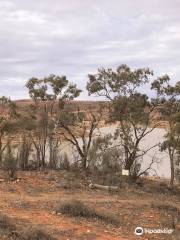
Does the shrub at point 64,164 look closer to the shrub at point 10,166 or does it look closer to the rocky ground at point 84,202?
the rocky ground at point 84,202

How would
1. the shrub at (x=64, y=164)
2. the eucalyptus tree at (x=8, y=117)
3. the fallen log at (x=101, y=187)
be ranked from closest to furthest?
the fallen log at (x=101, y=187), the shrub at (x=64, y=164), the eucalyptus tree at (x=8, y=117)

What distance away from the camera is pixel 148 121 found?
84.9 feet

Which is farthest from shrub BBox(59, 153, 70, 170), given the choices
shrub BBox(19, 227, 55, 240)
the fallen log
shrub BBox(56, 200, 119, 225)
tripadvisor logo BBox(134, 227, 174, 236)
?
shrub BBox(19, 227, 55, 240)

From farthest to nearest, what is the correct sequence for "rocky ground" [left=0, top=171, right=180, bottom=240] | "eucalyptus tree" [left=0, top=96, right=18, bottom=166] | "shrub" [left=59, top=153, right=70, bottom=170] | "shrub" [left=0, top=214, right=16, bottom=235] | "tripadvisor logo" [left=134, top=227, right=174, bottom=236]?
"eucalyptus tree" [left=0, top=96, right=18, bottom=166]
"shrub" [left=59, top=153, right=70, bottom=170]
"tripadvisor logo" [left=134, top=227, right=174, bottom=236]
"rocky ground" [left=0, top=171, right=180, bottom=240]
"shrub" [left=0, top=214, right=16, bottom=235]

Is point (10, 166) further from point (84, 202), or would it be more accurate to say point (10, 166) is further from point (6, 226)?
point (6, 226)

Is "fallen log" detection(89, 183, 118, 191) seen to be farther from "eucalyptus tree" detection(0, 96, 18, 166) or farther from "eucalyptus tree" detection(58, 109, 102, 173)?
"eucalyptus tree" detection(0, 96, 18, 166)

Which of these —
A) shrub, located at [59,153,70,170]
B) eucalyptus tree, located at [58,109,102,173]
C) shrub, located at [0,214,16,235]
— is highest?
eucalyptus tree, located at [58,109,102,173]

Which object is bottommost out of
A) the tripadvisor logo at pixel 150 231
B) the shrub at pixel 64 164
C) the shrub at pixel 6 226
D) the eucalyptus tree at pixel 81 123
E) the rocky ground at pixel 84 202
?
the tripadvisor logo at pixel 150 231

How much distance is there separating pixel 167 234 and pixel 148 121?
11.8 metres

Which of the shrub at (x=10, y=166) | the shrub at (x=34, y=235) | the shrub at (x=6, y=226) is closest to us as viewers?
the shrub at (x=34, y=235)

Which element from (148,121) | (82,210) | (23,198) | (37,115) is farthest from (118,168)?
(82,210)

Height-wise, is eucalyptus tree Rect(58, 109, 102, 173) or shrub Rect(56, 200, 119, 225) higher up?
eucalyptus tree Rect(58, 109, 102, 173)

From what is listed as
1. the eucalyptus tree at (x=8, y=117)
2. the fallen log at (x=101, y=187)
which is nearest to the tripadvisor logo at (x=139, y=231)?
the fallen log at (x=101, y=187)

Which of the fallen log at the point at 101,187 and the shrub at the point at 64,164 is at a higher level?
the shrub at the point at 64,164
